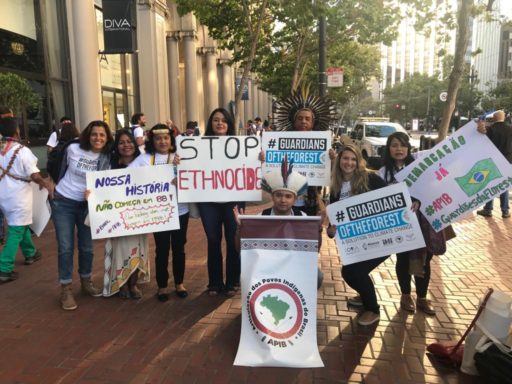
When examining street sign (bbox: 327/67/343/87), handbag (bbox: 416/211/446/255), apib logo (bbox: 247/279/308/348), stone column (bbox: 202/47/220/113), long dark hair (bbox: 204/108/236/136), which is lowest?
apib logo (bbox: 247/279/308/348)

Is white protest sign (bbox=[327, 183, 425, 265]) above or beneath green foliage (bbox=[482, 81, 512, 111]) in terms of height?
beneath

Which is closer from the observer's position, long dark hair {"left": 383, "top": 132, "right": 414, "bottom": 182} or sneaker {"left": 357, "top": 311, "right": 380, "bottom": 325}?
sneaker {"left": 357, "top": 311, "right": 380, "bottom": 325}

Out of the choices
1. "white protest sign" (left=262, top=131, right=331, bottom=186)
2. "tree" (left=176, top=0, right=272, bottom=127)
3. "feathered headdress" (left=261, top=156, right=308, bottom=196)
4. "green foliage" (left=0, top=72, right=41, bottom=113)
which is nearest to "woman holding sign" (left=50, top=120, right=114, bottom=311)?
"white protest sign" (left=262, top=131, right=331, bottom=186)

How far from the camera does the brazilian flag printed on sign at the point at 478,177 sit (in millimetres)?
4117

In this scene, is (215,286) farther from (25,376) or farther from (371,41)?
(371,41)

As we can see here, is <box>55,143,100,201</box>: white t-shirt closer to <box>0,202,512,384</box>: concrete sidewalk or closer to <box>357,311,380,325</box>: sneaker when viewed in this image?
<box>0,202,512,384</box>: concrete sidewalk

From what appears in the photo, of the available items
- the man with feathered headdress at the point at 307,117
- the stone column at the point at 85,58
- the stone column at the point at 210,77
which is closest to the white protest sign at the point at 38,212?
the man with feathered headdress at the point at 307,117

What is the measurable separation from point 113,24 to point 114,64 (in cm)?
322

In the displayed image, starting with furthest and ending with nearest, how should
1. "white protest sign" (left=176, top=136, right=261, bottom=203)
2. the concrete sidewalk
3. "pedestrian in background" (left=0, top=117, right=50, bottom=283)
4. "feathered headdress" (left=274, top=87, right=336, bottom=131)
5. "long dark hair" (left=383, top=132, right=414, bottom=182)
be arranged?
"pedestrian in background" (left=0, top=117, right=50, bottom=283) < "feathered headdress" (left=274, top=87, right=336, bottom=131) < "white protest sign" (left=176, top=136, right=261, bottom=203) < "long dark hair" (left=383, top=132, right=414, bottom=182) < the concrete sidewalk

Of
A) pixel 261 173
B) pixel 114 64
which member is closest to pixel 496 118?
pixel 261 173

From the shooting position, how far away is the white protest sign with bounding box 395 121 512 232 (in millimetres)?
4116

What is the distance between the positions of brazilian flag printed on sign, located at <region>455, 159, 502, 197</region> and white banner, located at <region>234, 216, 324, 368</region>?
1662mm

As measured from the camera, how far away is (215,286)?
4895 mm

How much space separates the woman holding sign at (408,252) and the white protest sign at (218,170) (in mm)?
1288
